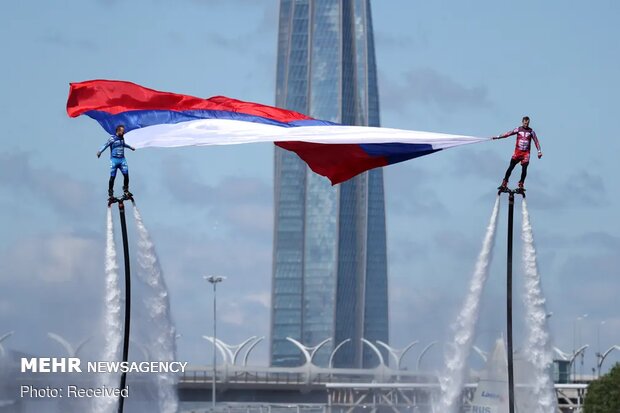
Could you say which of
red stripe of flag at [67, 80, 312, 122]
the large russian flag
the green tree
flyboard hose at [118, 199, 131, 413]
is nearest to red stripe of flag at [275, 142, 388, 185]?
the large russian flag

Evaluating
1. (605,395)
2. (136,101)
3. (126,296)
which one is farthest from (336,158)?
(605,395)

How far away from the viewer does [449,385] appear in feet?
177

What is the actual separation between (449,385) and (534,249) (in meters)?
5.82

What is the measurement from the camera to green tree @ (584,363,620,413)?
115188 millimetres

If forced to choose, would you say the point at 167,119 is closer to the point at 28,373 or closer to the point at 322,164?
the point at 322,164

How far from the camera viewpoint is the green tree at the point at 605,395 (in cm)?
11519

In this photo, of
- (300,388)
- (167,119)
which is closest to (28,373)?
(167,119)

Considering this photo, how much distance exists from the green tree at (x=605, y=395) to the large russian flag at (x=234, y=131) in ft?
210

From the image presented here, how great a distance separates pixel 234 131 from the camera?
55.6 meters

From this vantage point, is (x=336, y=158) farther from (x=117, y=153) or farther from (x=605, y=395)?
(x=605, y=395)

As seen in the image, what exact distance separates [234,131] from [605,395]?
2686 inches

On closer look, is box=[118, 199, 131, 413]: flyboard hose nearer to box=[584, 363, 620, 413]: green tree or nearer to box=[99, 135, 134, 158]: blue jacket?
box=[99, 135, 134, 158]: blue jacket

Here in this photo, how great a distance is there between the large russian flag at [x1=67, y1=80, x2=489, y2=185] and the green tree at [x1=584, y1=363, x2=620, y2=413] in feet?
210

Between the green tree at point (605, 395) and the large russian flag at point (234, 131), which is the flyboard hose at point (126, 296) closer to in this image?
the large russian flag at point (234, 131)
